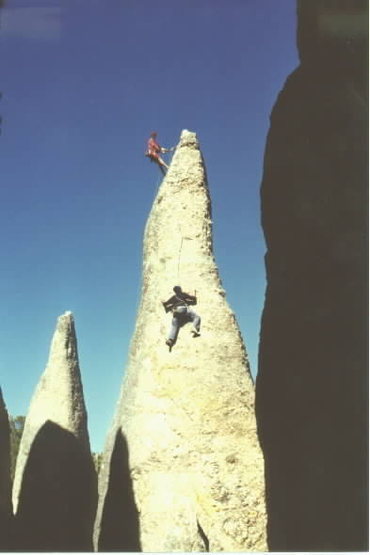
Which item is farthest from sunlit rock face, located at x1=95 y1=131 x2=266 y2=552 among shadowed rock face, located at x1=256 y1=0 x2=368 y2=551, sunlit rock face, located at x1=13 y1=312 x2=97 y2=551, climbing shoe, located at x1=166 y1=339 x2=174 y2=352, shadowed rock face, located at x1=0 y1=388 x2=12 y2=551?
sunlit rock face, located at x1=13 y1=312 x2=97 y2=551

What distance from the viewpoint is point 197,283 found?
1223 cm

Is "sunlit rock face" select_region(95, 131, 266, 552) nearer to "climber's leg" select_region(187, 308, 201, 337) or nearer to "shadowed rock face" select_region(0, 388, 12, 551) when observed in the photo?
"climber's leg" select_region(187, 308, 201, 337)

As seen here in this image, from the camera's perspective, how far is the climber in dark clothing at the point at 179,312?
11664 millimetres

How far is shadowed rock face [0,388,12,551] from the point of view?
35.2 ft

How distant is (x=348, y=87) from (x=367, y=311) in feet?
7.45

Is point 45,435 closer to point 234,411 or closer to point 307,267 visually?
point 234,411

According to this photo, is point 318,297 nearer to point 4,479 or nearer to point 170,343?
point 170,343

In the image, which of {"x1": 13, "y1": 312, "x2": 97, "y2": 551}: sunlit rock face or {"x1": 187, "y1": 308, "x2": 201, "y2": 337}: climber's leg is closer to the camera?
{"x1": 187, "y1": 308, "x2": 201, "y2": 337}: climber's leg

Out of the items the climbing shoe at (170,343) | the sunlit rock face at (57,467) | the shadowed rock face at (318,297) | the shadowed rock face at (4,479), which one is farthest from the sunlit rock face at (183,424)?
the sunlit rock face at (57,467)

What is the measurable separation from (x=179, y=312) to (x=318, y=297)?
630 cm

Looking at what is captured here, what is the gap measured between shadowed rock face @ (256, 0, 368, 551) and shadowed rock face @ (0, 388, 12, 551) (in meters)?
5.40

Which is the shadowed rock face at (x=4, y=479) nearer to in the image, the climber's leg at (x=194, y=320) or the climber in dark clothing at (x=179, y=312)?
the climber in dark clothing at (x=179, y=312)

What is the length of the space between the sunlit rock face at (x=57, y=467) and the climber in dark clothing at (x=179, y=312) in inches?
229

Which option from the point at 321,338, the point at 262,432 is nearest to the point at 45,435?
the point at 262,432
